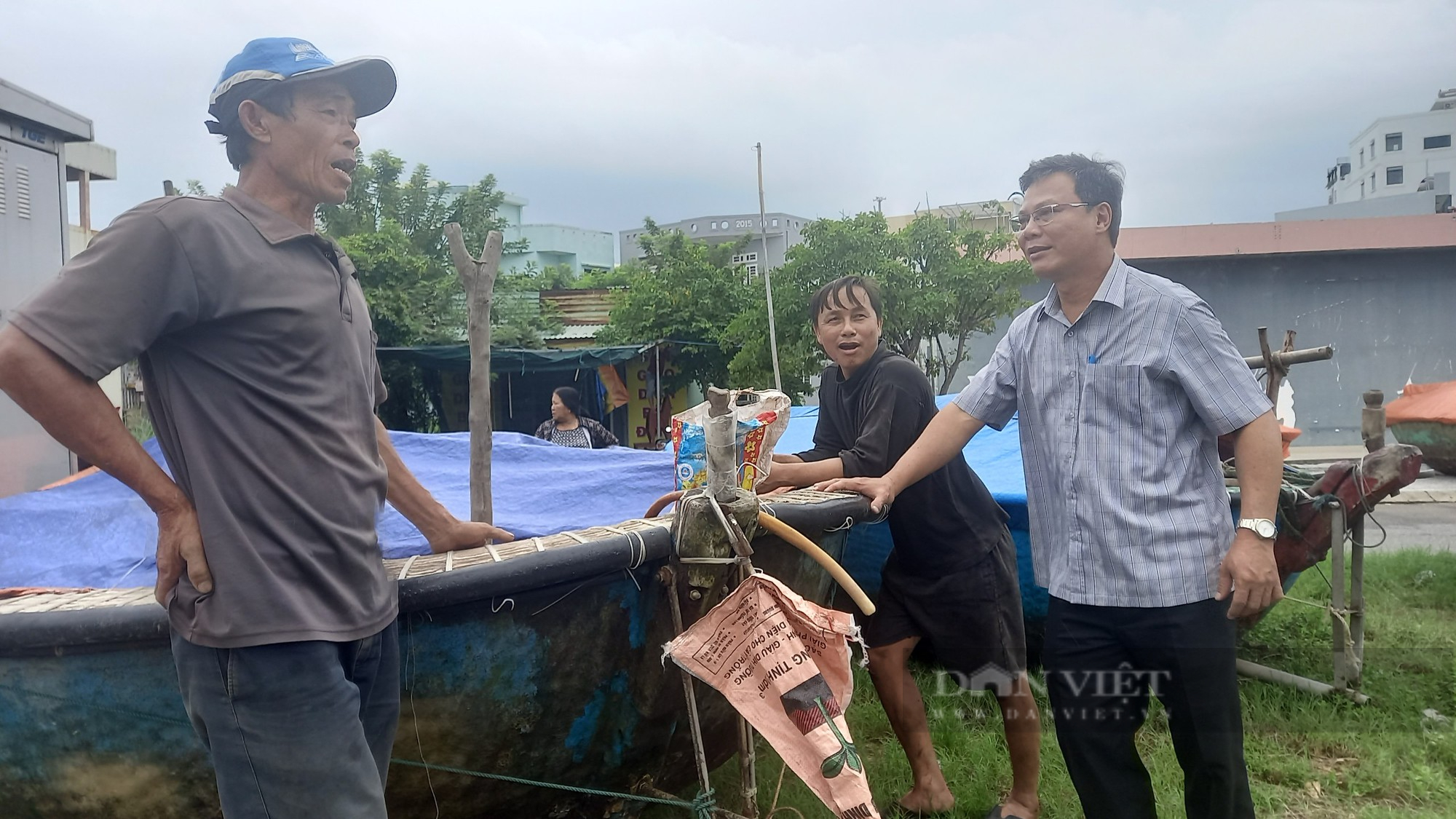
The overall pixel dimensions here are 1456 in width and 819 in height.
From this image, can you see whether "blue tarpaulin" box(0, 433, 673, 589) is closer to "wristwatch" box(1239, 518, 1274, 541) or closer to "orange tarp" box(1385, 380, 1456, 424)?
"wristwatch" box(1239, 518, 1274, 541)

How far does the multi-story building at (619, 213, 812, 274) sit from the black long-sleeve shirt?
1942 cm

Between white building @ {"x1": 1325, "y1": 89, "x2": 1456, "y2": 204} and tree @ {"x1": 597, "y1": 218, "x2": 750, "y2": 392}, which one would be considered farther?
white building @ {"x1": 1325, "y1": 89, "x2": 1456, "y2": 204}

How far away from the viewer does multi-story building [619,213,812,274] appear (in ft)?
82.0

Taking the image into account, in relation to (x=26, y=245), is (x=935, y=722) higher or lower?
lower

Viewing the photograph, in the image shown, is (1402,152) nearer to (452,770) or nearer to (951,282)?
(951,282)

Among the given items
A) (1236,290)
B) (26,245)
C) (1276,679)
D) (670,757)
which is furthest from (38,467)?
(1236,290)

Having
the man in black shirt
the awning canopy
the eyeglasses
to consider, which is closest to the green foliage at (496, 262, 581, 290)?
the awning canopy

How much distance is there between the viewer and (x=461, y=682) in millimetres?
2197

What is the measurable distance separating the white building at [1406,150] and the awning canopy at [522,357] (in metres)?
30.4

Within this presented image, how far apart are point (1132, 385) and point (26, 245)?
583 cm

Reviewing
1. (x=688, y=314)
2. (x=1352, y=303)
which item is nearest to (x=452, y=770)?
(x=688, y=314)

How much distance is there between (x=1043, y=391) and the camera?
87.7 inches

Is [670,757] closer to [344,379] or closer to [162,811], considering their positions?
[162,811]

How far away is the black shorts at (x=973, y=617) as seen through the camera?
2.75m
